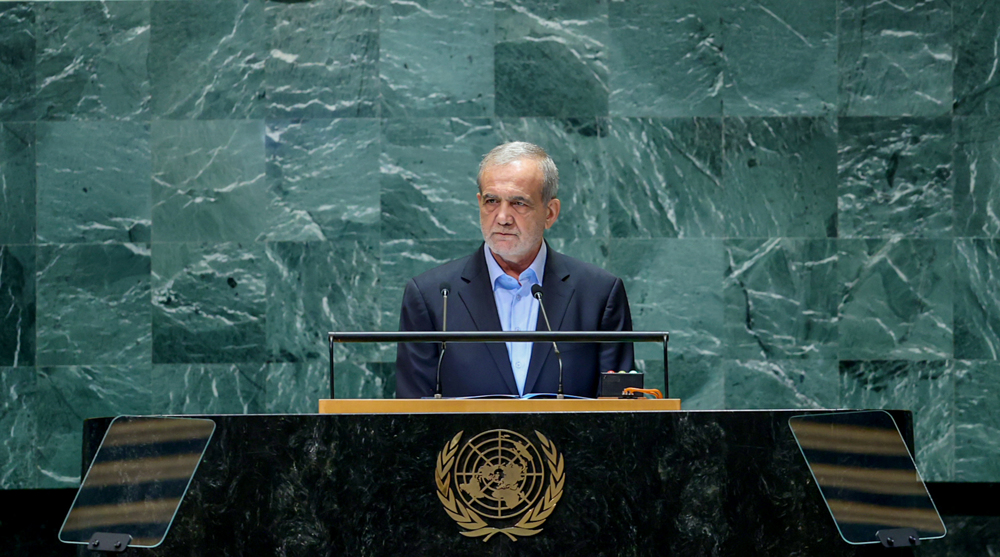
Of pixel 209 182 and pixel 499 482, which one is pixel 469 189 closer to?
pixel 209 182

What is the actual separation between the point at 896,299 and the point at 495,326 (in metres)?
2.78

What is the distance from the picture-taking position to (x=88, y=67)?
4734mm

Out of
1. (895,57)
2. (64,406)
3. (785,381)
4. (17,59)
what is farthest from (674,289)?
(17,59)

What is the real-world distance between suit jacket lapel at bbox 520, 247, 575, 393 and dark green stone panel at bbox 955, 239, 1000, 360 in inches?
106

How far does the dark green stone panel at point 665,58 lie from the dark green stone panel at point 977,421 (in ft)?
6.27

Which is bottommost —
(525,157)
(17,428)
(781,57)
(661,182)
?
(17,428)

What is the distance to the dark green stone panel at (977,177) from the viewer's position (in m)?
4.83

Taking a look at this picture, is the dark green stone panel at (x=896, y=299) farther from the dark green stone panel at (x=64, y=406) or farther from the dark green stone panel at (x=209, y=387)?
the dark green stone panel at (x=64, y=406)

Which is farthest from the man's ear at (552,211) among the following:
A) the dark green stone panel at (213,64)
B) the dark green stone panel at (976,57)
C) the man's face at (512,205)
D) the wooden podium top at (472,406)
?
the dark green stone panel at (976,57)

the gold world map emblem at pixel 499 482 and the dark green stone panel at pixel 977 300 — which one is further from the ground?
the dark green stone panel at pixel 977 300

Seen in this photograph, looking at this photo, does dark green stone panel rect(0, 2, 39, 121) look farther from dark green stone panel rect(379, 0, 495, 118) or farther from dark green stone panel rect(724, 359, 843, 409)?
dark green stone panel rect(724, 359, 843, 409)

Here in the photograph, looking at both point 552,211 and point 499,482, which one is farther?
point 552,211

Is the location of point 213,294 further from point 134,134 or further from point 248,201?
point 134,134

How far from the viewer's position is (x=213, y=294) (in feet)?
15.5
